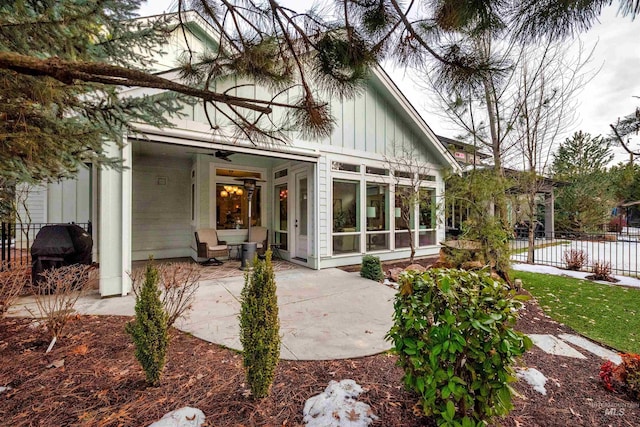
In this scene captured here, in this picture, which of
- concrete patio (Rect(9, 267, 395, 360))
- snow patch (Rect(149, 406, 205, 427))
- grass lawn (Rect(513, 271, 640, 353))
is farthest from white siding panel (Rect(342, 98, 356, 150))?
snow patch (Rect(149, 406, 205, 427))

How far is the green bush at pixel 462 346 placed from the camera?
1.55 meters

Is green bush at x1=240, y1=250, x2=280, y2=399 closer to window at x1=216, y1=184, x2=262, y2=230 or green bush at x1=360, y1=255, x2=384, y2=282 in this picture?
green bush at x1=360, y1=255, x2=384, y2=282

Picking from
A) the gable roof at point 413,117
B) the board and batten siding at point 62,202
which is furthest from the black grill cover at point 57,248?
the gable roof at point 413,117

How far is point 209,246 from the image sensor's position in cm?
711

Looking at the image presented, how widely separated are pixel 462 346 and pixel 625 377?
5.94ft

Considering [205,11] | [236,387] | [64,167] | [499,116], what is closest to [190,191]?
[64,167]

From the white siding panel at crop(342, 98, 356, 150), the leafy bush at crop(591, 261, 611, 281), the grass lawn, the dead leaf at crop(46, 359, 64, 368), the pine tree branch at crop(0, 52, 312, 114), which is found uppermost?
the white siding panel at crop(342, 98, 356, 150)

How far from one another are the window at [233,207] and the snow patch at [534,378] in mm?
7307

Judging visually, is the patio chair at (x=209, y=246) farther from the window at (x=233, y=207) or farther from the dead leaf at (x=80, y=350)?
the dead leaf at (x=80, y=350)

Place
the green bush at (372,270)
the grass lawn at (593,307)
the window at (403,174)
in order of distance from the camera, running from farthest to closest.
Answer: the window at (403,174) → the green bush at (372,270) → the grass lawn at (593,307)

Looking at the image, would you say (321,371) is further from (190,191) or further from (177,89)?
(190,191)

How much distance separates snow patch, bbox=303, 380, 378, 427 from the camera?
1.76 m

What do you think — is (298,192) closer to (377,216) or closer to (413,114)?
(377,216)

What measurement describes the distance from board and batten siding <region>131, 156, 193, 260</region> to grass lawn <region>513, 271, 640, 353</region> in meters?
8.91
